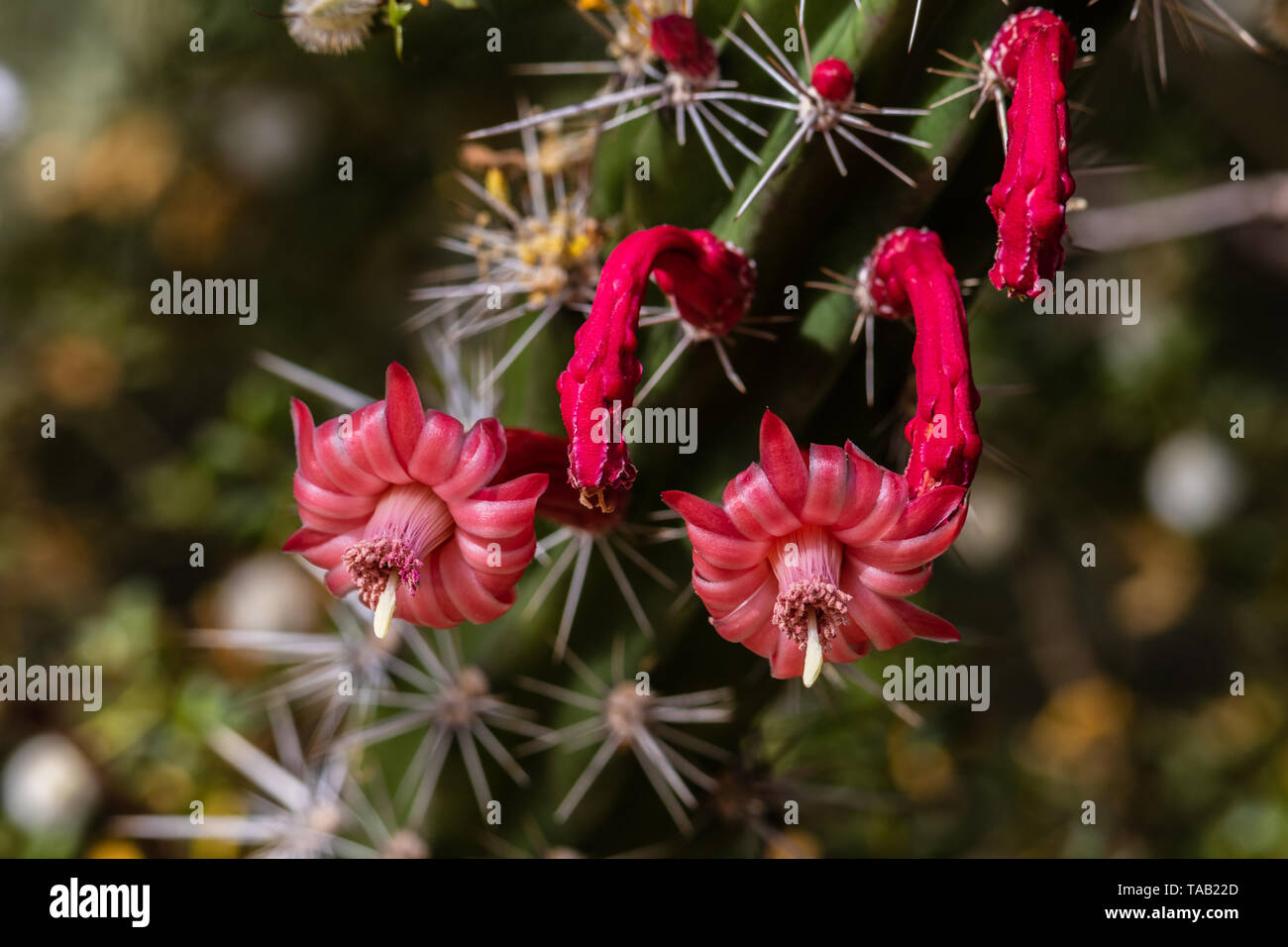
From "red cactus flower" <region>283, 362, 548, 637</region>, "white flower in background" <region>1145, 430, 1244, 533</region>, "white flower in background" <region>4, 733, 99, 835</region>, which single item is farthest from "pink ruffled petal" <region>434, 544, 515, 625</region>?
"white flower in background" <region>1145, 430, 1244, 533</region>

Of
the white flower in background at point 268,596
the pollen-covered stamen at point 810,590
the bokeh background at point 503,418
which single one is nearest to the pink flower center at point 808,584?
the pollen-covered stamen at point 810,590

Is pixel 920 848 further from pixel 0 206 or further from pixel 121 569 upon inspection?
pixel 0 206

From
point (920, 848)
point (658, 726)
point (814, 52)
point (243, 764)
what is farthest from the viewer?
point (920, 848)

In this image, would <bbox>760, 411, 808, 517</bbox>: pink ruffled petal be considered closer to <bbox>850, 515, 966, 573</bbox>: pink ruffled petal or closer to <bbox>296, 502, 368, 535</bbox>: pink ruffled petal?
<bbox>850, 515, 966, 573</bbox>: pink ruffled petal

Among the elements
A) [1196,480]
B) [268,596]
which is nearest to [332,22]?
[268,596]

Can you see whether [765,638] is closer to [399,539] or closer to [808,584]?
[808,584]
